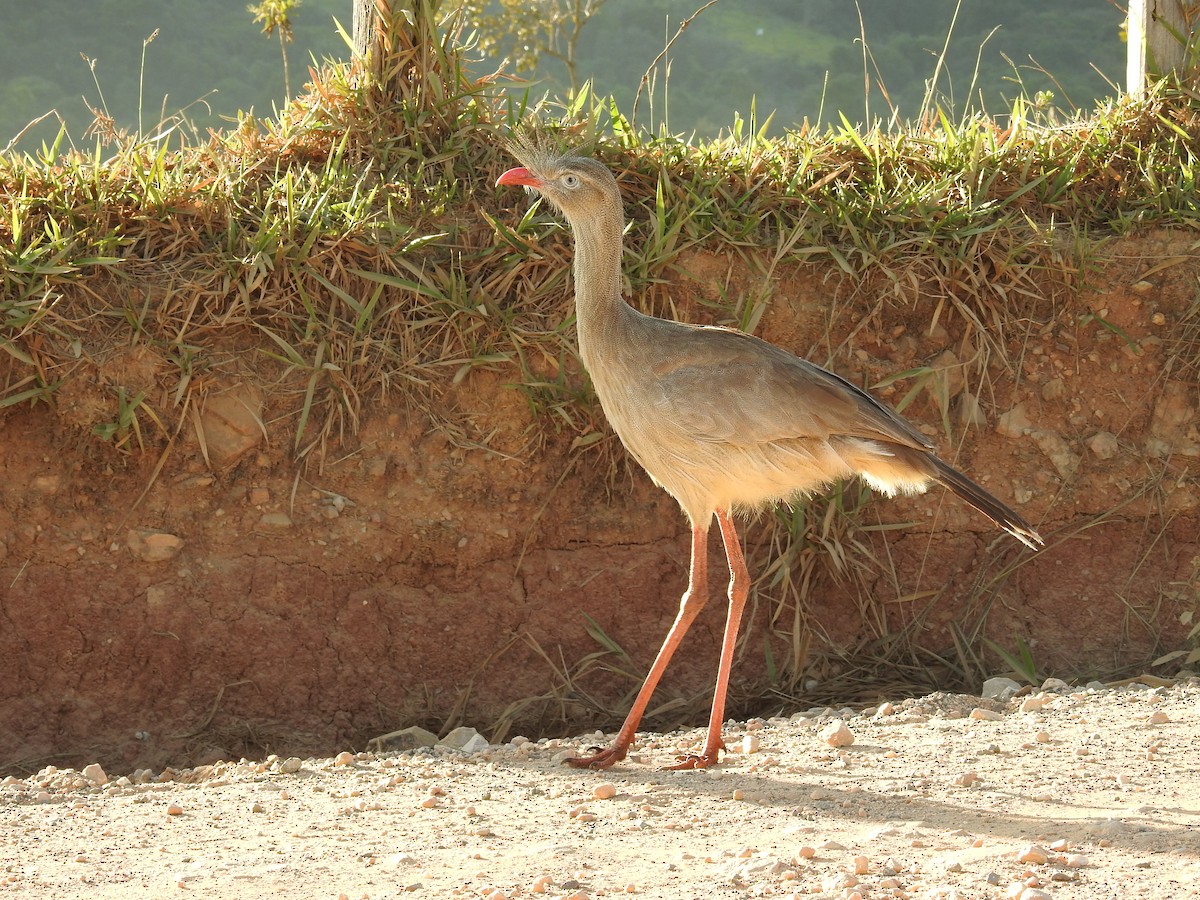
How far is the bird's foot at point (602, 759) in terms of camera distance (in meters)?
3.33

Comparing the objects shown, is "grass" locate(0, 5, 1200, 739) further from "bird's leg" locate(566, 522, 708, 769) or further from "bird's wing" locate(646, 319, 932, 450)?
"bird's wing" locate(646, 319, 932, 450)

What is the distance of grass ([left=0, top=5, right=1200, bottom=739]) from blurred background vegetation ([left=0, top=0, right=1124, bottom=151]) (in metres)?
9.28

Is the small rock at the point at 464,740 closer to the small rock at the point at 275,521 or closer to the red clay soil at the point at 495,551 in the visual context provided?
the red clay soil at the point at 495,551

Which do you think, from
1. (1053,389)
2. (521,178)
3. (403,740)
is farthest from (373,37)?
(1053,389)

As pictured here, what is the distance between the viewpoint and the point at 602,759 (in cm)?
334

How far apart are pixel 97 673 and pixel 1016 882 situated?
331 cm

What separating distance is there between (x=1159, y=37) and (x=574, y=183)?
11.4 feet

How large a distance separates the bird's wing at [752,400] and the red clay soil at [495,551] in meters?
1.22

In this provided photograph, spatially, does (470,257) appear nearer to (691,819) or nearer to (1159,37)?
(691,819)

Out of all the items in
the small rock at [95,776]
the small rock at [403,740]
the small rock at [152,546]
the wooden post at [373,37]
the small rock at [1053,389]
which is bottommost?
the small rock at [403,740]

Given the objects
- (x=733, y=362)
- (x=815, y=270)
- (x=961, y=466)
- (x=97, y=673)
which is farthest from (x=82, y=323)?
(x=961, y=466)

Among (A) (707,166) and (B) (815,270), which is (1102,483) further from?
(A) (707,166)

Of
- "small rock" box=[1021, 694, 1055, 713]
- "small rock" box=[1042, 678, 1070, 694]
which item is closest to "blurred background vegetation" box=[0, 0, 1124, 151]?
"small rock" box=[1042, 678, 1070, 694]

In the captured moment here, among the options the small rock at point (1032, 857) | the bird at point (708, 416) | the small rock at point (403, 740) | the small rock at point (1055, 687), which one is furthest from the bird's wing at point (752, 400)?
the small rock at point (403, 740)
